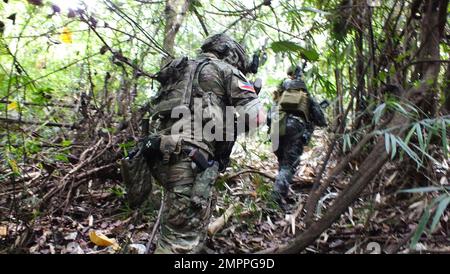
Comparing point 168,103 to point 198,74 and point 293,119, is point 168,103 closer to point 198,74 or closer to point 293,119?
point 198,74

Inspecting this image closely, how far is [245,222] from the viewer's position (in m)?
3.97

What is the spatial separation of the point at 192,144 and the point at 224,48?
109 centimetres

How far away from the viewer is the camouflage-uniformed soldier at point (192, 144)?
10.2 feet

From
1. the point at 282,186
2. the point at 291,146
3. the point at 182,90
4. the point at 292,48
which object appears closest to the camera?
the point at 292,48

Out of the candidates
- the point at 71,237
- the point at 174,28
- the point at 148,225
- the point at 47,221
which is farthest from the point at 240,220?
the point at 174,28

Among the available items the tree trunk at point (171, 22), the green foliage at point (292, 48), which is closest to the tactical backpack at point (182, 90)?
the green foliage at point (292, 48)

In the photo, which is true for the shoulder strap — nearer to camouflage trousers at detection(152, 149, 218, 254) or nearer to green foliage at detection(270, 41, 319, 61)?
camouflage trousers at detection(152, 149, 218, 254)

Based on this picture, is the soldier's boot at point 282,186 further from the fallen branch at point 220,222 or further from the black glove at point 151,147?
the black glove at point 151,147

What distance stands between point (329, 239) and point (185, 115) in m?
1.55

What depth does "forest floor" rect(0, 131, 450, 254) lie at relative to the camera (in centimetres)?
283

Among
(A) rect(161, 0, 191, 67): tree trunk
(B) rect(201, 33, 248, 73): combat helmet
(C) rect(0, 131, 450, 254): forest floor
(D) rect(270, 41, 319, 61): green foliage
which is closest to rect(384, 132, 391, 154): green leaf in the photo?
(C) rect(0, 131, 450, 254): forest floor

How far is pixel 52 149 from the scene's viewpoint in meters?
4.37

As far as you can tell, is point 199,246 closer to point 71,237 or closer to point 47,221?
point 71,237

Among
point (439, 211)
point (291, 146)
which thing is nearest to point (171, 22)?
point (291, 146)
